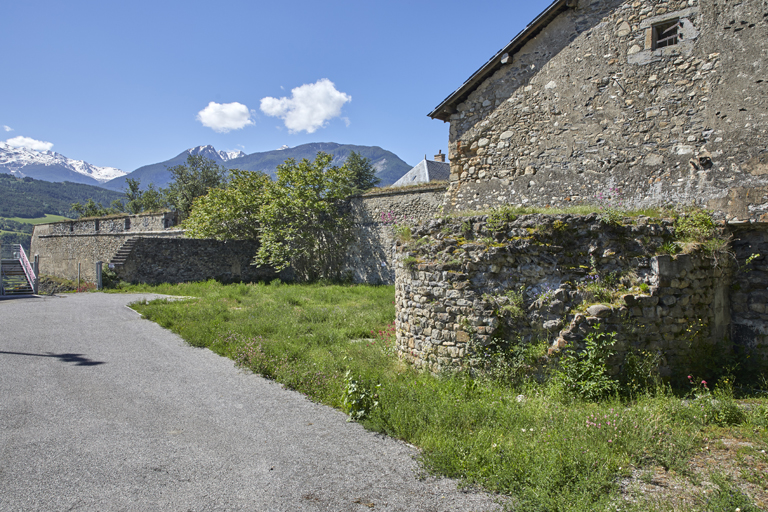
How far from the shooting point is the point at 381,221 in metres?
18.7

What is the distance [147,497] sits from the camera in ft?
11.8

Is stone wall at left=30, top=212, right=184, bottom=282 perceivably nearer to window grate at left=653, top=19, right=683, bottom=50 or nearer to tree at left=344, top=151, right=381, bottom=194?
window grate at left=653, top=19, right=683, bottom=50

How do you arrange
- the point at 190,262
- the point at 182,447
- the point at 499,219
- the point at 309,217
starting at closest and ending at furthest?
the point at 182,447 < the point at 499,219 < the point at 309,217 < the point at 190,262

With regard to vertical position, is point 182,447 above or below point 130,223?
below

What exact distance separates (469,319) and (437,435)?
6.99 ft

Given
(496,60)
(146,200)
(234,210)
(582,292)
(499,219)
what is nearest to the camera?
(582,292)

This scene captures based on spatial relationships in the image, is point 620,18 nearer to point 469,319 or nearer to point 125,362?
point 469,319

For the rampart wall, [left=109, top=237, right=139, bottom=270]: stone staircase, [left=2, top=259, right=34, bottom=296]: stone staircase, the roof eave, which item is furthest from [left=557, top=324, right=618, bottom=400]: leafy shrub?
[left=2, top=259, right=34, bottom=296]: stone staircase

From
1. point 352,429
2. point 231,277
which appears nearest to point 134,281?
point 231,277

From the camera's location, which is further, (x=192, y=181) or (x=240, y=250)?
(x=192, y=181)

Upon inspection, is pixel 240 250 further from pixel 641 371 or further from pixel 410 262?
pixel 641 371

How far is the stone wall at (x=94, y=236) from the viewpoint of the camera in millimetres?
25938

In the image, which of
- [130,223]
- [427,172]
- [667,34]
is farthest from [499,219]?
[130,223]

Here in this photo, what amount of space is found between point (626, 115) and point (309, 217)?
14.5 m
